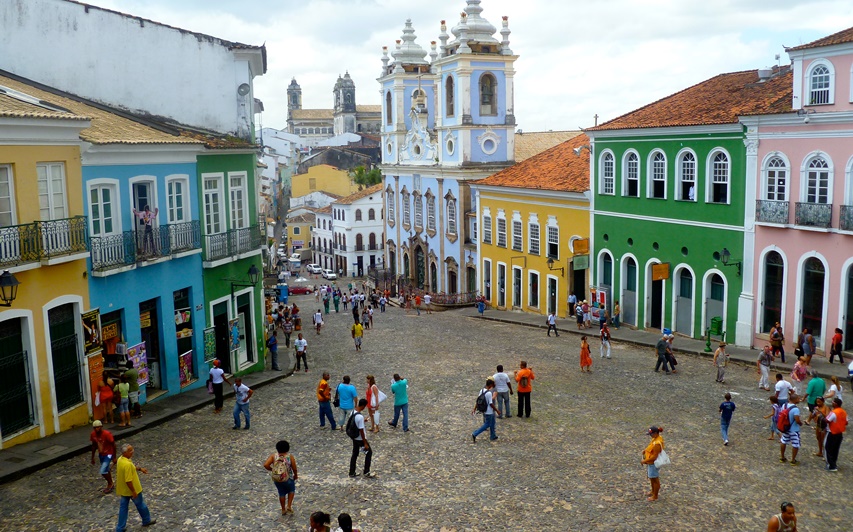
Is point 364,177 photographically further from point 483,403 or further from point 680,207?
point 483,403

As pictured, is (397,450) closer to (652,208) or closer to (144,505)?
(144,505)

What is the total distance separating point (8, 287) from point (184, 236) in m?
6.12

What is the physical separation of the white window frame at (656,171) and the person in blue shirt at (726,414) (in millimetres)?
14063

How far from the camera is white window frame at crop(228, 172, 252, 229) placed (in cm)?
2177

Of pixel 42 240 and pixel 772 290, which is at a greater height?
pixel 42 240

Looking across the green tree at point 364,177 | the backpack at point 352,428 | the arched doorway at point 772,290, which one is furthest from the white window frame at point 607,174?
the green tree at point 364,177

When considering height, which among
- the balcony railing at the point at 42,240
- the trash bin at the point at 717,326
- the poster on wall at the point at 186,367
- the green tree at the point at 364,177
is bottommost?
the trash bin at the point at 717,326

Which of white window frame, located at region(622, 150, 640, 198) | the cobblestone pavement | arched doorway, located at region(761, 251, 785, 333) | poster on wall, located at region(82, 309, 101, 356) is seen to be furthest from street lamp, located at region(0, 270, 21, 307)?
white window frame, located at region(622, 150, 640, 198)

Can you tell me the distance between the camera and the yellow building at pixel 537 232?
109ft

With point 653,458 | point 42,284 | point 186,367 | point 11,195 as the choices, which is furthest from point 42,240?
point 653,458

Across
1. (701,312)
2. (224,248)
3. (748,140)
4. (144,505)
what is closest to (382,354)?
(224,248)

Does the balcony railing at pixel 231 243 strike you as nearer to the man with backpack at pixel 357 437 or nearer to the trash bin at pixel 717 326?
the man with backpack at pixel 357 437

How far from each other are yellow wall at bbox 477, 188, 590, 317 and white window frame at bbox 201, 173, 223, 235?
15.7m

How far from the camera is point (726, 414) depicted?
14781 mm
